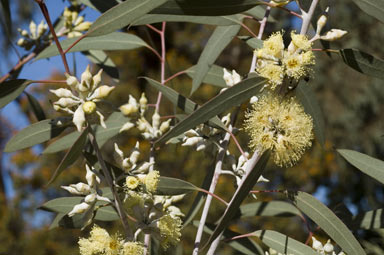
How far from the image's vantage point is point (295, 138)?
0.92 meters

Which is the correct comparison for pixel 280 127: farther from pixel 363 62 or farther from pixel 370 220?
pixel 370 220

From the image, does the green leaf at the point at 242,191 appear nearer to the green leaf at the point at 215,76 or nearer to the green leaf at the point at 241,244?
the green leaf at the point at 241,244

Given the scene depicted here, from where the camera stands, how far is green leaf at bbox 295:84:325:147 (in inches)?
42.7

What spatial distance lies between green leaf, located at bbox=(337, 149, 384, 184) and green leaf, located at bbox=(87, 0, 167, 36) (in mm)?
623

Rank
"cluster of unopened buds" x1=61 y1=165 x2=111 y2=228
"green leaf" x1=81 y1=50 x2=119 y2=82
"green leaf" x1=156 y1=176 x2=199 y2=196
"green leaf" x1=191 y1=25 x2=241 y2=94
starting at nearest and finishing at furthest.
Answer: "cluster of unopened buds" x1=61 y1=165 x2=111 y2=228 → "green leaf" x1=156 y1=176 x2=199 y2=196 → "green leaf" x1=191 y1=25 x2=241 y2=94 → "green leaf" x1=81 y1=50 x2=119 y2=82

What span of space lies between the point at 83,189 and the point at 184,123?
259mm

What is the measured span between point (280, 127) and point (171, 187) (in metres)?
Answer: 0.30

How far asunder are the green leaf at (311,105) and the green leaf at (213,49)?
11.3 inches

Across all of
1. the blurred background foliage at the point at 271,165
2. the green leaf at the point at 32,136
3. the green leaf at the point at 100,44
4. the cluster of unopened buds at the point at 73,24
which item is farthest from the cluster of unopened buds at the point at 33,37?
the blurred background foliage at the point at 271,165

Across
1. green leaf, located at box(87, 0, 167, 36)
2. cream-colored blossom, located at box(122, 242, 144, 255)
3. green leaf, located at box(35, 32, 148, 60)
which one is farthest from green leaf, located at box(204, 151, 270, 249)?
green leaf, located at box(35, 32, 148, 60)

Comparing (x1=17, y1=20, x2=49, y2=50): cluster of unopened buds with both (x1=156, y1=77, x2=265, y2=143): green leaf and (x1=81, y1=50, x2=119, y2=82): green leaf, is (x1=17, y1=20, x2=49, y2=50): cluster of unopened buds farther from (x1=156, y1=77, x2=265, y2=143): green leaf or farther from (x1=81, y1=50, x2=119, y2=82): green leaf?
(x1=156, y1=77, x2=265, y2=143): green leaf

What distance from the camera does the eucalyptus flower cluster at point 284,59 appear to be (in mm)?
860

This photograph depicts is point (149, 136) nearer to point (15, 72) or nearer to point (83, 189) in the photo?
point (83, 189)

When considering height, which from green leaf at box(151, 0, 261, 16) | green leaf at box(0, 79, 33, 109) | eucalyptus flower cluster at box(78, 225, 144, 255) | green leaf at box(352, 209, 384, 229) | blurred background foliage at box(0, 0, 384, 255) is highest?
green leaf at box(151, 0, 261, 16)
